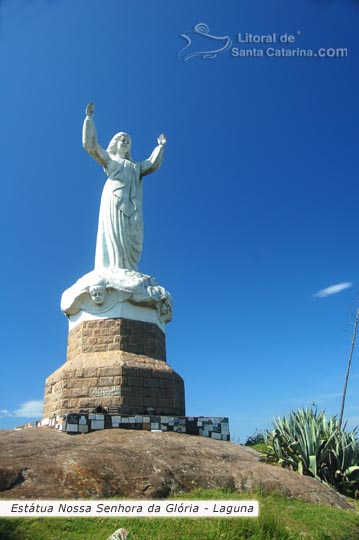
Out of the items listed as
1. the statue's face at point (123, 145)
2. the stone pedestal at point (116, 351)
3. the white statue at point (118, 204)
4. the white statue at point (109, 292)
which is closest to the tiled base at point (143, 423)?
the stone pedestal at point (116, 351)

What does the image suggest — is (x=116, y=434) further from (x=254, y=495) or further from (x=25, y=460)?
(x=254, y=495)

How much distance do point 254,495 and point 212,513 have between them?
0.99 m

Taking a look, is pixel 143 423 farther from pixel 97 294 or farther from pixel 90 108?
pixel 90 108

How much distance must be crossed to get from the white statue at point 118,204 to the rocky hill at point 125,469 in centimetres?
429

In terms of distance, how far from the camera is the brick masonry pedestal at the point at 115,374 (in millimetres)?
8289

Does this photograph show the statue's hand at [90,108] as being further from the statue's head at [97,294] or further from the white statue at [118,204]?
the statue's head at [97,294]

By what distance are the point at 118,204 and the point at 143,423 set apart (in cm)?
490

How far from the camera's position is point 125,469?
5.26m

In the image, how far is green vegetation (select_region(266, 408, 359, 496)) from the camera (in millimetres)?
7398

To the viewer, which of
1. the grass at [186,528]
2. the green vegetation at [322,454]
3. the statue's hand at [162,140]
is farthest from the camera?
the statue's hand at [162,140]
